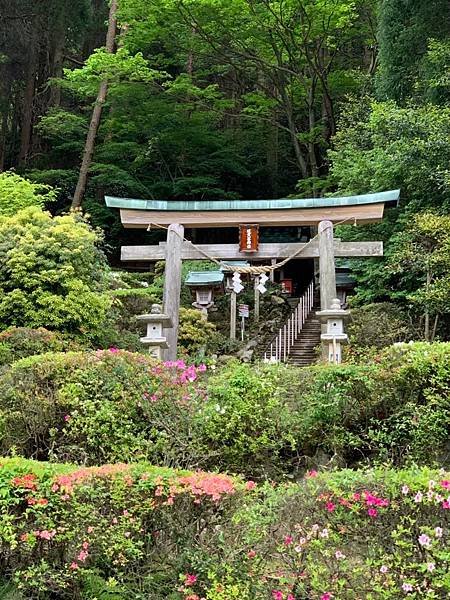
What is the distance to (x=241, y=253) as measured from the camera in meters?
10.7

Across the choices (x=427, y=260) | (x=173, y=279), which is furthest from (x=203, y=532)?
(x=427, y=260)

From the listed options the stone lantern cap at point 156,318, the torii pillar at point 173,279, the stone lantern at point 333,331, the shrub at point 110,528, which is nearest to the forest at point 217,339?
the shrub at point 110,528

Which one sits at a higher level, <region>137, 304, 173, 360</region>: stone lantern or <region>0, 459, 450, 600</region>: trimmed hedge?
<region>137, 304, 173, 360</region>: stone lantern

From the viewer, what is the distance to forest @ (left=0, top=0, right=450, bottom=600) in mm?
3209

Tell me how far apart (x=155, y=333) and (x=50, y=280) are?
1.74 m

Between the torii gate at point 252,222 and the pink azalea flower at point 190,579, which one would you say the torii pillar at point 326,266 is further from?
the pink azalea flower at point 190,579

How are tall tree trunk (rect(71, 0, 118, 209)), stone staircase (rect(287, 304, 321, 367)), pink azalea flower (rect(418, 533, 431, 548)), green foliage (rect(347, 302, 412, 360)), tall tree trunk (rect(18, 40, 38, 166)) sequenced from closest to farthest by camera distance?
pink azalea flower (rect(418, 533, 431, 548)) < green foliage (rect(347, 302, 412, 360)) < stone staircase (rect(287, 304, 321, 367)) < tall tree trunk (rect(71, 0, 118, 209)) < tall tree trunk (rect(18, 40, 38, 166))

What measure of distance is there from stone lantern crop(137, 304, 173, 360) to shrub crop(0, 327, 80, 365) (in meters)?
1.43

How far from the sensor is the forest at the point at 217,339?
3209 millimetres

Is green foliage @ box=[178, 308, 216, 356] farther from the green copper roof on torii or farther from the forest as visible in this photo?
the green copper roof on torii

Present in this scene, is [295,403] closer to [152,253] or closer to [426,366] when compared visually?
[426,366]

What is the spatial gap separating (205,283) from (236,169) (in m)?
6.31

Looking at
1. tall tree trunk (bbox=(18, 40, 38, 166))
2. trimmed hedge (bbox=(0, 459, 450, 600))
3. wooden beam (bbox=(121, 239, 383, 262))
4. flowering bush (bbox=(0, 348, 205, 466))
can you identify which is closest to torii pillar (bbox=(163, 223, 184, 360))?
wooden beam (bbox=(121, 239, 383, 262))

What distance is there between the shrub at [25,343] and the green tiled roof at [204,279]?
27.5ft
